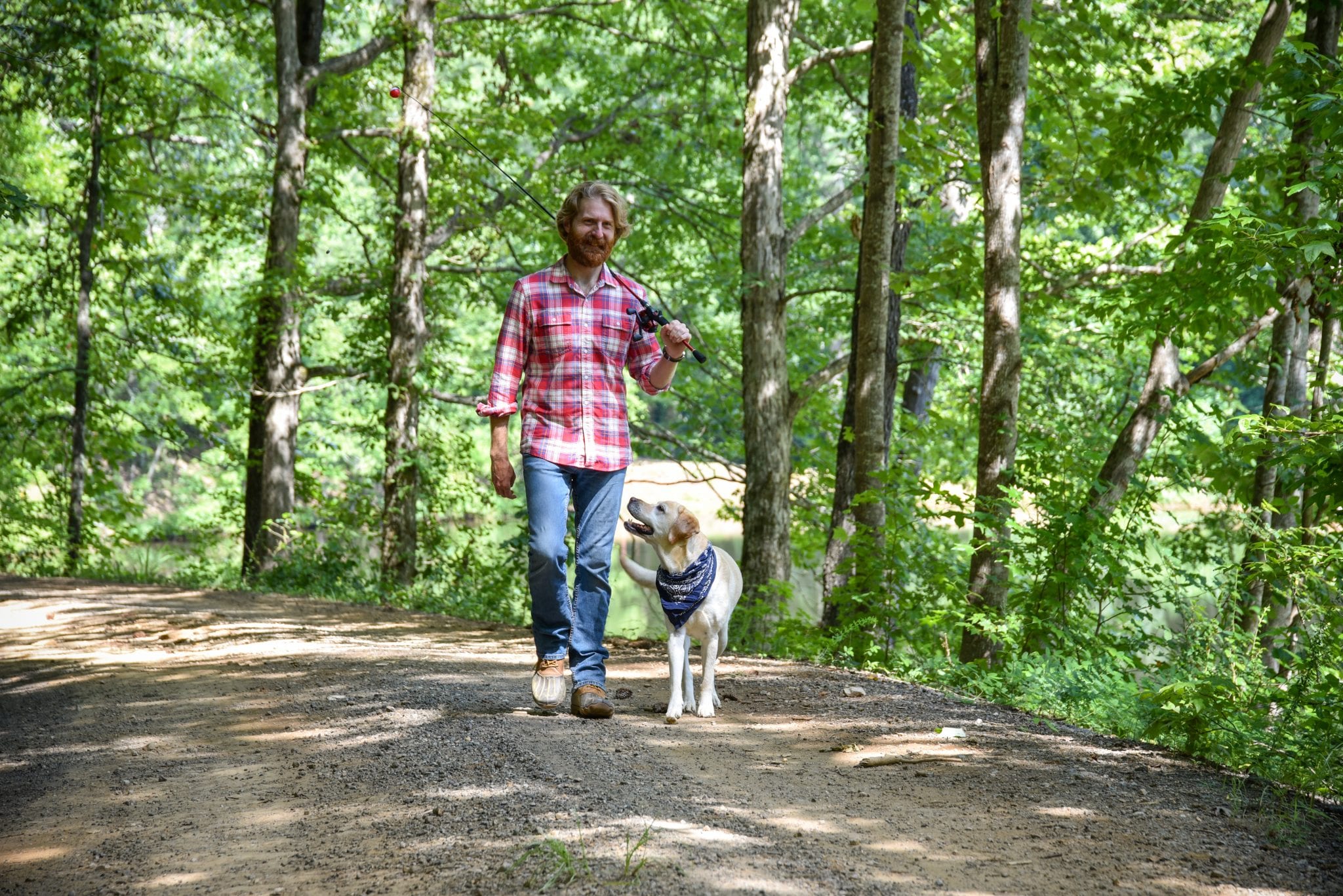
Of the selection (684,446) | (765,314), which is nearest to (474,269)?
(684,446)

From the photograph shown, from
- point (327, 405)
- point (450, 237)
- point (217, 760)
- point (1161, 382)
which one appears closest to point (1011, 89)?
point (1161, 382)

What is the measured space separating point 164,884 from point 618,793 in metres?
1.60

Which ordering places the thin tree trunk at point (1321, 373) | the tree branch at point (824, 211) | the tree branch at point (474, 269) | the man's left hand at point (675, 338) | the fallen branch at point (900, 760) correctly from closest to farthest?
the fallen branch at point (900, 760), the man's left hand at point (675, 338), the thin tree trunk at point (1321, 373), the tree branch at point (824, 211), the tree branch at point (474, 269)

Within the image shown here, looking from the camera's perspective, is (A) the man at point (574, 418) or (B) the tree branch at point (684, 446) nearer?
(A) the man at point (574, 418)

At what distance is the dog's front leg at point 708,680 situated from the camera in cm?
568

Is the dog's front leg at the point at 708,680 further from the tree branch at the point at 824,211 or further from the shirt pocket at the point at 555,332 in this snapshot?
the tree branch at the point at 824,211

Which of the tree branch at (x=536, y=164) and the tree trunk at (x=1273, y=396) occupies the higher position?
the tree branch at (x=536, y=164)

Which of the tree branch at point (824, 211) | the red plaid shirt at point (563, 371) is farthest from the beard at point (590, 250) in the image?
the tree branch at point (824, 211)

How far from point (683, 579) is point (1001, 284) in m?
4.28

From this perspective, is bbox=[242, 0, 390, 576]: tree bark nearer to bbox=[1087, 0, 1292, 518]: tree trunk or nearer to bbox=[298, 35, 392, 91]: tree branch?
bbox=[298, 35, 392, 91]: tree branch

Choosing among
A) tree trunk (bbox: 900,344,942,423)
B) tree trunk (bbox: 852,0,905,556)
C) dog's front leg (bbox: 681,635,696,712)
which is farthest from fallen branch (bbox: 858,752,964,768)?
tree trunk (bbox: 900,344,942,423)

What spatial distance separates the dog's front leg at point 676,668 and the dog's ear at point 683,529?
484mm

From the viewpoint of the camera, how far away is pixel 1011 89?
837 centimetres

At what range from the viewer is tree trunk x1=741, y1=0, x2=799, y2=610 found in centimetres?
1136
